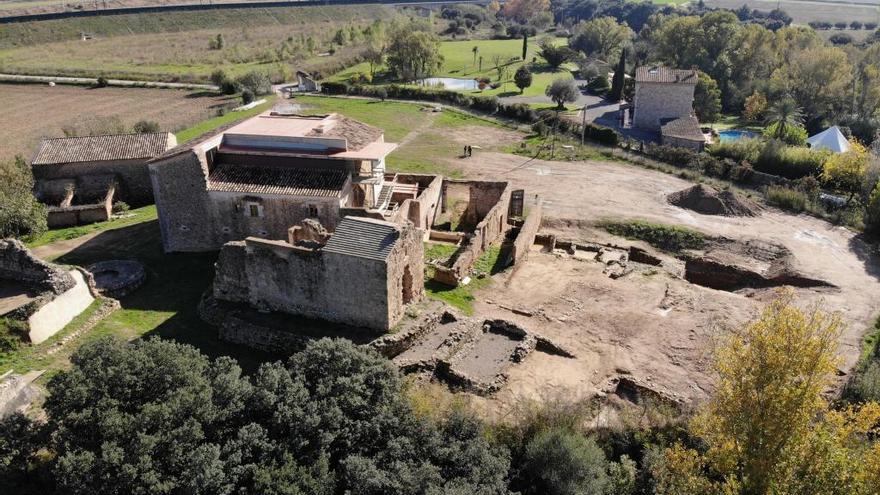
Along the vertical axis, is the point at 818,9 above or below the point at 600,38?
above

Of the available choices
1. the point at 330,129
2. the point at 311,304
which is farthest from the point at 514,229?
the point at 311,304

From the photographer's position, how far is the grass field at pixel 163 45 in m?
81.3

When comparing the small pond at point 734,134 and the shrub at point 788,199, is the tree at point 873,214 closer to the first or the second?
the shrub at point 788,199

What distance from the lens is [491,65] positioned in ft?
297

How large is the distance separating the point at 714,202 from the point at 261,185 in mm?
26523

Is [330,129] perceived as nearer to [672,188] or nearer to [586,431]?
[586,431]

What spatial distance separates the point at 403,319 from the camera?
2316 cm

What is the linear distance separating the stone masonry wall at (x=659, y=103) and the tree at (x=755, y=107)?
29.8ft

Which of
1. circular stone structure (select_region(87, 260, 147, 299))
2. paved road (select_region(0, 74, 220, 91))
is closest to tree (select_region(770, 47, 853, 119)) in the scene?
circular stone structure (select_region(87, 260, 147, 299))

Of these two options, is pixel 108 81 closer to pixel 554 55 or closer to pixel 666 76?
pixel 554 55

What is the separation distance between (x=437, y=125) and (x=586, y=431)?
41.9 m

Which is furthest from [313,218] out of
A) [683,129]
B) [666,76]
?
[666,76]

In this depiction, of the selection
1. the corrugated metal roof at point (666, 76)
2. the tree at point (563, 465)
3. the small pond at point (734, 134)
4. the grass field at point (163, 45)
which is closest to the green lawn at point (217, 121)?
the grass field at point (163, 45)

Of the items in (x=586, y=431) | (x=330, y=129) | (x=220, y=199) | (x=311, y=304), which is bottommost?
(x=586, y=431)
